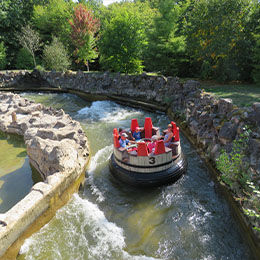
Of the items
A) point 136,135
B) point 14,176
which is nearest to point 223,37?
point 136,135

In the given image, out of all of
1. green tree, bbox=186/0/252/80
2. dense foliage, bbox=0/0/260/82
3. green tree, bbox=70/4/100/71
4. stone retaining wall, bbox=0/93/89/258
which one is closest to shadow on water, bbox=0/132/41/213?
stone retaining wall, bbox=0/93/89/258

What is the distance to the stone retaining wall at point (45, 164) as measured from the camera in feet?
15.6

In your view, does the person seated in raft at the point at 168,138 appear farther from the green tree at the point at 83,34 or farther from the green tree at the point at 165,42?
the green tree at the point at 83,34

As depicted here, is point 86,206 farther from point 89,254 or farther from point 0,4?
point 0,4

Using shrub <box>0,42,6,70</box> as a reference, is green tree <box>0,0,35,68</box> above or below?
above

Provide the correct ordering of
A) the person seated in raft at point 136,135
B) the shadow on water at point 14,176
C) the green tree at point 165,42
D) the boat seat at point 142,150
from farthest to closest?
the green tree at point 165,42 → the person seated in raft at point 136,135 → the shadow on water at point 14,176 → the boat seat at point 142,150

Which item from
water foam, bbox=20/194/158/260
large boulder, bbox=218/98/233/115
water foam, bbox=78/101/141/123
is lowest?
water foam, bbox=78/101/141/123

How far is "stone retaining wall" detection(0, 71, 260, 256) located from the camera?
6.98m

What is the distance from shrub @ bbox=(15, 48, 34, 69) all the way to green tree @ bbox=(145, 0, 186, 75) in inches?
732

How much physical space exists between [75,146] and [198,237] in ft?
15.6

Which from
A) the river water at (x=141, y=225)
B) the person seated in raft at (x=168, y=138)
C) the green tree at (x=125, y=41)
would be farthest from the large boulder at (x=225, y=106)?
the green tree at (x=125, y=41)

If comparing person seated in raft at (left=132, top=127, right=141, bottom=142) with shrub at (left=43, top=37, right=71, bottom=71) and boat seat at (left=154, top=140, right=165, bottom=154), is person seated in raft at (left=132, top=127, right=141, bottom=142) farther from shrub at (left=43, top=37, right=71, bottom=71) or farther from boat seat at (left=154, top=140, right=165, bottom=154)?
shrub at (left=43, top=37, right=71, bottom=71)

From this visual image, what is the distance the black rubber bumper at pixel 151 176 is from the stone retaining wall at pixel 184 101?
135cm

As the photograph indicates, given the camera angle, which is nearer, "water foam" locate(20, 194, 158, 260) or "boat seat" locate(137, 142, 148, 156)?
"water foam" locate(20, 194, 158, 260)
